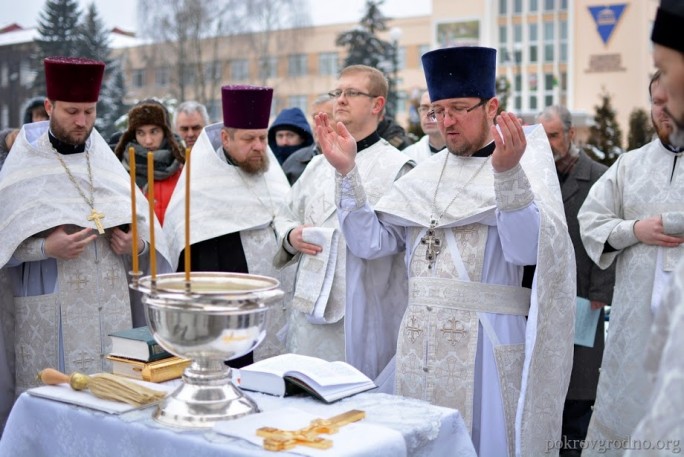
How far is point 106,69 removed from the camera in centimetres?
2297

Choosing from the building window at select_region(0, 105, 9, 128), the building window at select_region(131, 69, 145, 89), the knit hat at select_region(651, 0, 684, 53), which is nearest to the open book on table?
the knit hat at select_region(651, 0, 684, 53)

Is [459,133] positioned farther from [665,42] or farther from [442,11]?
[442,11]

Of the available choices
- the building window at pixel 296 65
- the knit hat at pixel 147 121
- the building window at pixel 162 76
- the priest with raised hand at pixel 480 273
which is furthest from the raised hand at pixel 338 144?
the building window at pixel 296 65

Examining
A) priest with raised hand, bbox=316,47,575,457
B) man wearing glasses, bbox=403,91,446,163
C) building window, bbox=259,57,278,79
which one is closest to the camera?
priest with raised hand, bbox=316,47,575,457

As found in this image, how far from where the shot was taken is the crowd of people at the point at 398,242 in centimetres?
346

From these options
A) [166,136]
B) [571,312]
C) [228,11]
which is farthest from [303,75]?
[571,312]

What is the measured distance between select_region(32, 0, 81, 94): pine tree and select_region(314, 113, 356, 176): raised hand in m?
19.9

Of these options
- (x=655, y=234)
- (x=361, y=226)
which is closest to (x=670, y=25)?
(x=361, y=226)

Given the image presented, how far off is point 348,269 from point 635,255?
1.52 m

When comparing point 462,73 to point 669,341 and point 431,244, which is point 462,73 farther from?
point 669,341

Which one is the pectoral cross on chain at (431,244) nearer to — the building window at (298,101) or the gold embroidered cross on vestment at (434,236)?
the gold embroidered cross on vestment at (434,236)

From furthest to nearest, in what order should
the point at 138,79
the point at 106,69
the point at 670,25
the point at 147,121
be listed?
the point at 138,79 < the point at 106,69 < the point at 147,121 < the point at 670,25

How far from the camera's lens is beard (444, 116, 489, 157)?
3.66 meters

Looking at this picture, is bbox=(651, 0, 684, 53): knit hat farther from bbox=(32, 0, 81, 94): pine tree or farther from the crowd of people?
bbox=(32, 0, 81, 94): pine tree
